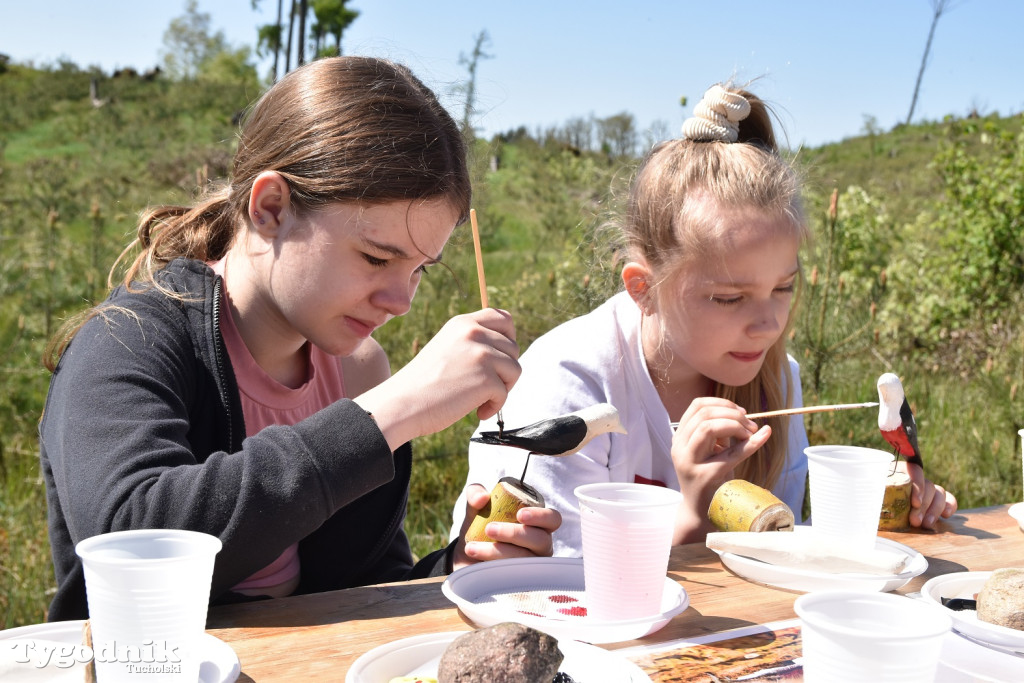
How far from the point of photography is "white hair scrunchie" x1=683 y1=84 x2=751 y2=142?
256 centimetres

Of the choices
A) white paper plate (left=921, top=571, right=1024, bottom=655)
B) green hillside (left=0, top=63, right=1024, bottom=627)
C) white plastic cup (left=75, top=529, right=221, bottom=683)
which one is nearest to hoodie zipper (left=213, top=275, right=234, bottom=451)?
white plastic cup (left=75, top=529, right=221, bottom=683)

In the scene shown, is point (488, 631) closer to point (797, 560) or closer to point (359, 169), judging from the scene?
point (797, 560)

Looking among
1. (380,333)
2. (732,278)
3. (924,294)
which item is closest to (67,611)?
(732,278)

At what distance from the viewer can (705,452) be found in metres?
1.89

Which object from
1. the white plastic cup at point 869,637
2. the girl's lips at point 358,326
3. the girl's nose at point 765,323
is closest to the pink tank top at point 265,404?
the girl's lips at point 358,326

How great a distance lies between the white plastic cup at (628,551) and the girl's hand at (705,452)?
1.76 feet

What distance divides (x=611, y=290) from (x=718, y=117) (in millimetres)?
770

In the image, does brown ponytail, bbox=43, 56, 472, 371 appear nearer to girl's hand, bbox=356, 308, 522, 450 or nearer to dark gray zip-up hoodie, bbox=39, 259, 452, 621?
dark gray zip-up hoodie, bbox=39, 259, 452, 621

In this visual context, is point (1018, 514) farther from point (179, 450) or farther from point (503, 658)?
point (179, 450)

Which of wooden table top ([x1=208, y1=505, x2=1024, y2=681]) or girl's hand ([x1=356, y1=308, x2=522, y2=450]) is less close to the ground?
girl's hand ([x1=356, y1=308, x2=522, y2=450])

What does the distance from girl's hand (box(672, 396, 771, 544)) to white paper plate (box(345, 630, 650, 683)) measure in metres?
0.78

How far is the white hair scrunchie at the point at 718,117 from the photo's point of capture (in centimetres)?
256

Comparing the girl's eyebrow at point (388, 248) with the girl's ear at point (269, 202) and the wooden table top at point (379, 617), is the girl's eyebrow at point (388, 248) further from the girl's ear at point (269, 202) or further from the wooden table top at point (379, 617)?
the wooden table top at point (379, 617)

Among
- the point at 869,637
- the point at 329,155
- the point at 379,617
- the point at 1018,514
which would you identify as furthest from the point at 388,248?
the point at 1018,514
